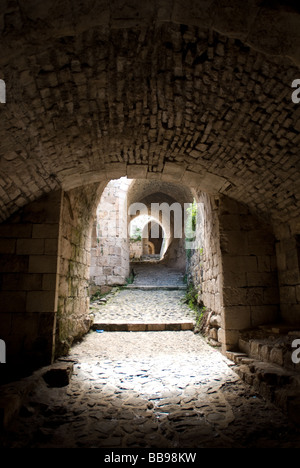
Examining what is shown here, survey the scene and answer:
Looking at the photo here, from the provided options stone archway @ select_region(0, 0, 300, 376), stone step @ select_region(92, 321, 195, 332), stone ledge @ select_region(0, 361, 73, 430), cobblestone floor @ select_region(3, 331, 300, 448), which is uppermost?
stone archway @ select_region(0, 0, 300, 376)

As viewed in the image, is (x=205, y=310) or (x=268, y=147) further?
(x=205, y=310)

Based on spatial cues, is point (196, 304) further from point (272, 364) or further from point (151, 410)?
point (151, 410)

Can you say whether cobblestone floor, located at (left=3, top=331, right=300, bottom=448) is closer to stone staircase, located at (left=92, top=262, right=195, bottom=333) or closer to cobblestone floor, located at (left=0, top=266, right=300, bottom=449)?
cobblestone floor, located at (left=0, top=266, right=300, bottom=449)

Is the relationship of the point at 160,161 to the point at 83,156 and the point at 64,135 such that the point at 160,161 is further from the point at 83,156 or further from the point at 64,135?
the point at 64,135

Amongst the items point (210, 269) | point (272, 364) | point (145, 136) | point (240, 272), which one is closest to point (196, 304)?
point (210, 269)

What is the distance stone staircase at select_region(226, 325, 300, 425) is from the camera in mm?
2838

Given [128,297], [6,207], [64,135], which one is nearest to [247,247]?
[64,135]

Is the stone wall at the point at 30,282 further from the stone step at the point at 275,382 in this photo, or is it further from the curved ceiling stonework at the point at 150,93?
the stone step at the point at 275,382

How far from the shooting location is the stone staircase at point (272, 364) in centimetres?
284

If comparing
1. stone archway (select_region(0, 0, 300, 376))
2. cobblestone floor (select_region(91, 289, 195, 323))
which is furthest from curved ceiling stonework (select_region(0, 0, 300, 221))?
cobblestone floor (select_region(91, 289, 195, 323))

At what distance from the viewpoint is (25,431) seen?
252cm

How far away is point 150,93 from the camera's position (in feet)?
9.93

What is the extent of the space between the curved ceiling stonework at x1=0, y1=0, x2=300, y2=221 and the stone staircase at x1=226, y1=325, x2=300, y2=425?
74.1 inches

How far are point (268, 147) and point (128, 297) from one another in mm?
Answer: 7143
